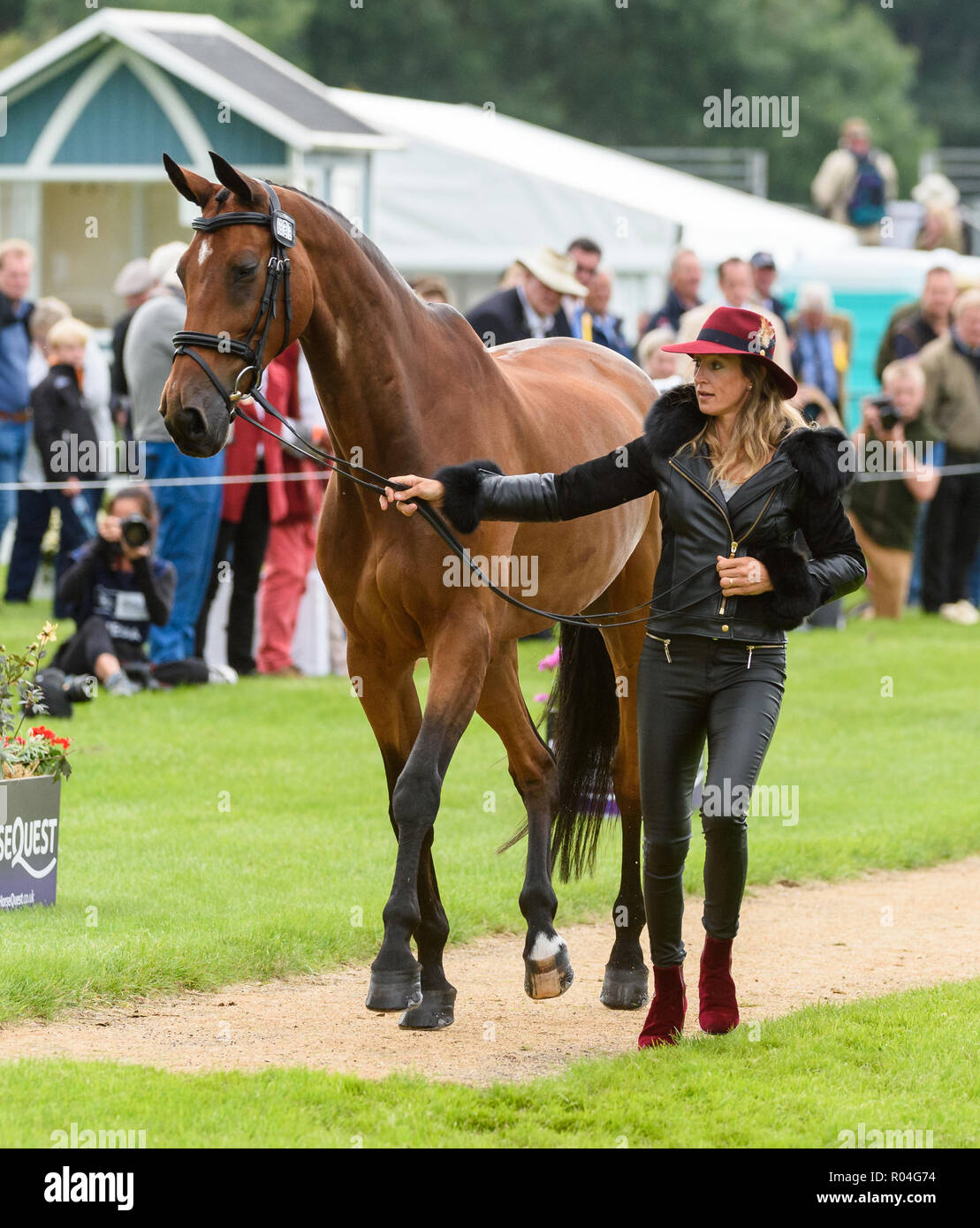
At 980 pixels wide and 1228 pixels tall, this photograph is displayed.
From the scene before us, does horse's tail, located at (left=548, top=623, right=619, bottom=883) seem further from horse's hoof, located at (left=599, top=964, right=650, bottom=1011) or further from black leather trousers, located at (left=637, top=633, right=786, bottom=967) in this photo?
black leather trousers, located at (left=637, top=633, right=786, bottom=967)

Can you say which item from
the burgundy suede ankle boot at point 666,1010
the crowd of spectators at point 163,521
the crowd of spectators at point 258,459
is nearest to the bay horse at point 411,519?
the burgundy suede ankle boot at point 666,1010

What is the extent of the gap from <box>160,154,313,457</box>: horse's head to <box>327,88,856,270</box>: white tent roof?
14.1 meters

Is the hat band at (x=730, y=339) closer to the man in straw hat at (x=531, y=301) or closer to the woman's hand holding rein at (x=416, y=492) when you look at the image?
the woman's hand holding rein at (x=416, y=492)

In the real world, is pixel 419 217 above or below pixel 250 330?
above

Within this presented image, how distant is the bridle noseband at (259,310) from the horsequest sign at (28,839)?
2.15 meters

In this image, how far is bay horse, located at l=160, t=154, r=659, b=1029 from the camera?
510 centimetres

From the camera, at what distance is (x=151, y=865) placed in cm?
760

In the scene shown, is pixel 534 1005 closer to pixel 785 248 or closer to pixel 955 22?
pixel 785 248

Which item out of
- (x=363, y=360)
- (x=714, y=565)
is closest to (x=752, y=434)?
(x=714, y=565)

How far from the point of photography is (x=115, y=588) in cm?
1101

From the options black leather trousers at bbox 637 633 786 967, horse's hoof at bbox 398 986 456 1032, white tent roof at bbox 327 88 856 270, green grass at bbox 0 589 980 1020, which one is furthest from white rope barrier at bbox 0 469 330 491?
white tent roof at bbox 327 88 856 270

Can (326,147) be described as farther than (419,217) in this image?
No

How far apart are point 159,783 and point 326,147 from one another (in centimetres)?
802
